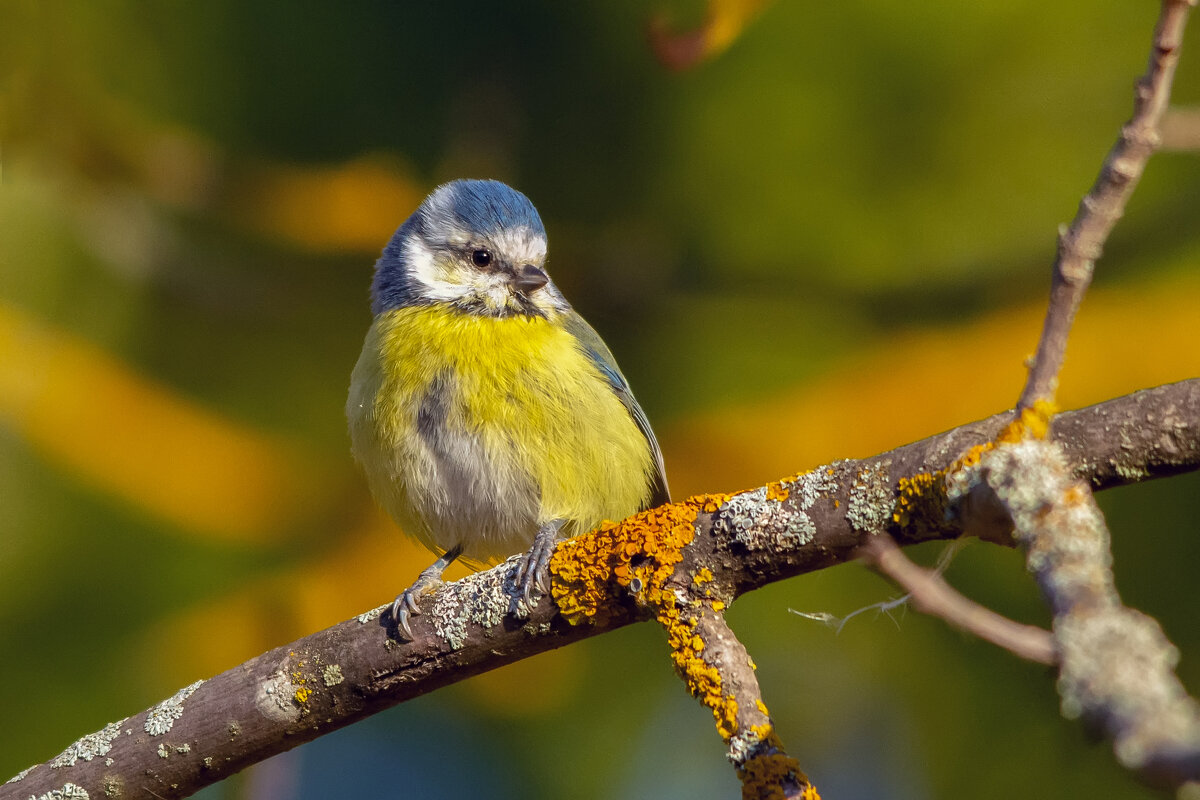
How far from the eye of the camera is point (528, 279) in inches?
119

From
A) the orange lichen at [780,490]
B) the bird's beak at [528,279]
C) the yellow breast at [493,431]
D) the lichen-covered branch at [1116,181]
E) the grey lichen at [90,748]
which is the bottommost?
the lichen-covered branch at [1116,181]

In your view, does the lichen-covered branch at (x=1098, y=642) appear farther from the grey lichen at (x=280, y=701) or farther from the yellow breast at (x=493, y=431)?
the yellow breast at (x=493, y=431)

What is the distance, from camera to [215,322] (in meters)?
3.98

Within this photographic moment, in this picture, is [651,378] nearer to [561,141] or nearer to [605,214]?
[605,214]

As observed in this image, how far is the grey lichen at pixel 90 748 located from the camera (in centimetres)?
210

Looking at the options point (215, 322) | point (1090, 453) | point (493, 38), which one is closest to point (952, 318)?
point (493, 38)

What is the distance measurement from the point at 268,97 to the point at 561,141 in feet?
3.68

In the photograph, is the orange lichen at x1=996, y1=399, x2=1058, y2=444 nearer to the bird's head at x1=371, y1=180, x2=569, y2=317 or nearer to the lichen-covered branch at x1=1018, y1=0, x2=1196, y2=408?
the lichen-covered branch at x1=1018, y1=0, x2=1196, y2=408

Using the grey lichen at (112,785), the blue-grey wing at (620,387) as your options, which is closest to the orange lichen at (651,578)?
the grey lichen at (112,785)

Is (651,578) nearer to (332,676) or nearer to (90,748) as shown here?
(332,676)

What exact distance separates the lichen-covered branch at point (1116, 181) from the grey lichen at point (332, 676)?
4.65 feet

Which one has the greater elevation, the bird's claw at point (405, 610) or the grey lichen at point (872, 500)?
the bird's claw at point (405, 610)

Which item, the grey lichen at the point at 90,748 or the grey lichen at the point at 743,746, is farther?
the grey lichen at the point at 90,748

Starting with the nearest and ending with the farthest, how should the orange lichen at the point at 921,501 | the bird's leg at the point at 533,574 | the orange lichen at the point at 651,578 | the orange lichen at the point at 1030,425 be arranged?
the orange lichen at the point at 1030,425
the orange lichen at the point at 921,501
the orange lichen at the point at 651,578
the bird's leg at the point at 533,574
